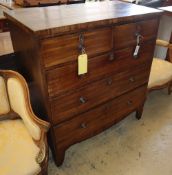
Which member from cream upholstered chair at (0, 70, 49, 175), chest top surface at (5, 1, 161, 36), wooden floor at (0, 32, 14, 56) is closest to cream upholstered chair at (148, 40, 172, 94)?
chest top surface at (5, 1, 161, 36)

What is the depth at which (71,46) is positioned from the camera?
1118mm

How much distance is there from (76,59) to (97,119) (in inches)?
23.4

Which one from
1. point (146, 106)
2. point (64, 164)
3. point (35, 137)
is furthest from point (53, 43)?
point (146, 106)

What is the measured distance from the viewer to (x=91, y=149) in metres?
1.76

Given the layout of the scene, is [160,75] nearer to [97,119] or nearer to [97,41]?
→ [97,119]

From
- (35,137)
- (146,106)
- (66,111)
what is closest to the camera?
(35,137)

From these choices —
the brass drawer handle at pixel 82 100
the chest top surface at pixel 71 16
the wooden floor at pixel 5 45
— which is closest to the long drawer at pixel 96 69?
the brass drawer handle at pixel 82 100

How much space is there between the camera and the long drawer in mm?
1166

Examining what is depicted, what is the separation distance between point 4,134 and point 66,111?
41cm

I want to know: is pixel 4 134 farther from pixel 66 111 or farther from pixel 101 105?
pixel 101 105

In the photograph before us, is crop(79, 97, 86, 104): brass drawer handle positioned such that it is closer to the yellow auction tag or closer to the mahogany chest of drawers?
the mahogany chest of drawers

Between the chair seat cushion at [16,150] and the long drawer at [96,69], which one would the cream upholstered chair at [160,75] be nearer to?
the long drawer at [96,69]

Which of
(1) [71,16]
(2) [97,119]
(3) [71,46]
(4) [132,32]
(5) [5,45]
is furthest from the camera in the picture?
(5) [5,45]

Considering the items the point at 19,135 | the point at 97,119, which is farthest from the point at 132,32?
the point at 19,135
